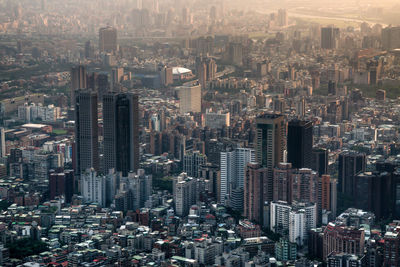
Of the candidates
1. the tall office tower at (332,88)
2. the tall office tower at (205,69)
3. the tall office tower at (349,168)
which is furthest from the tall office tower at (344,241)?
the tall office tower at (205,69)

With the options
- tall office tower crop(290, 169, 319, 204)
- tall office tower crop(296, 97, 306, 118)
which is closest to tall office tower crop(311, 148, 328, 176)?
tall office tower crop(290, 169, 319, 204)

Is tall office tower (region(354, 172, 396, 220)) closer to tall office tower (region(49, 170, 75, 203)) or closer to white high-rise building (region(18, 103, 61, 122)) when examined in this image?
tall office tower (region(49, 170, 75, 203))

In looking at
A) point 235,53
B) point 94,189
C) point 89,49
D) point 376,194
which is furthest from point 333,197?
point 89,49

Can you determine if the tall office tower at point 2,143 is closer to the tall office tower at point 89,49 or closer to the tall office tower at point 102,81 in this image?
the tall office tower at point 102,81

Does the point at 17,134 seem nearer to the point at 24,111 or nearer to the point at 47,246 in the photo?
the point at 24,111

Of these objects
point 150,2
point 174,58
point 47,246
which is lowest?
point 47,246

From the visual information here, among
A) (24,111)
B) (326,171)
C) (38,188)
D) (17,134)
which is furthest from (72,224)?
(24,111)
